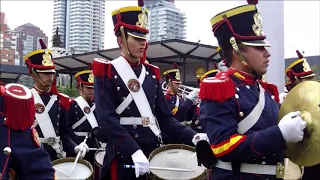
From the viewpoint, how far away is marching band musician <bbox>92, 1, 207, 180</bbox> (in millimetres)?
4180

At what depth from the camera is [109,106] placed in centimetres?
430

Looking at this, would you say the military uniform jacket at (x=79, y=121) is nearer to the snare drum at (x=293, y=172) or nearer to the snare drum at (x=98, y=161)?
the snare drum at (x=98, y=161)

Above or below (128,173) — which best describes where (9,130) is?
above

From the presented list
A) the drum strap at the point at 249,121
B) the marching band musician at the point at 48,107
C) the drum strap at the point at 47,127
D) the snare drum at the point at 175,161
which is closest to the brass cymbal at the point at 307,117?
the drum strap at the point at 249,121

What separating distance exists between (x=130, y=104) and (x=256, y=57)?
149 cm

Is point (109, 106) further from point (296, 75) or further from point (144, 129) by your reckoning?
point (296, 75)

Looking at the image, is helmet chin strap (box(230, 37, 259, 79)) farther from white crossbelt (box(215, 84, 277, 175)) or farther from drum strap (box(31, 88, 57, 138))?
drum strap (box(31, 88, 57, 138))

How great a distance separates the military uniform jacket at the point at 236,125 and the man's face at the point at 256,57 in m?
0.11

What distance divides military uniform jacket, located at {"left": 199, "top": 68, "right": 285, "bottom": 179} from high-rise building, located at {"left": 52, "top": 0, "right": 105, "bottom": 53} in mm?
46734

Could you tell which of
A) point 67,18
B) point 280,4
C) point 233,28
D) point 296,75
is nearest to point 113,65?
point 233,28

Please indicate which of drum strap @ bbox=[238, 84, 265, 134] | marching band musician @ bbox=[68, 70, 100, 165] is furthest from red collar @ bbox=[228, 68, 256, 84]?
marching band musician @ bbox=[68, 70, 100, 165]

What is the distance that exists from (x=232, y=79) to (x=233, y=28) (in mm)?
386

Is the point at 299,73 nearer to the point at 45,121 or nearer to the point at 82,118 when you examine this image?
the point at 82,118

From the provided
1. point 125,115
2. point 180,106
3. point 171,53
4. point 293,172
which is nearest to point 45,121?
point 125,115
